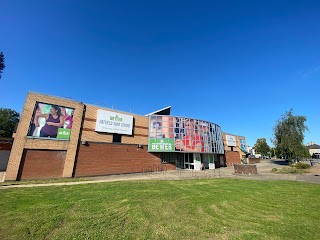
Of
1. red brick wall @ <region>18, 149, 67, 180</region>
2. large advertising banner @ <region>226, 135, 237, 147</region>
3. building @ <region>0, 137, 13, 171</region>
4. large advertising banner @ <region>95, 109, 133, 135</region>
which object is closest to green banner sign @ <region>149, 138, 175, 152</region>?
large advertising banner @ <region>95, 109, 133, 135</region>

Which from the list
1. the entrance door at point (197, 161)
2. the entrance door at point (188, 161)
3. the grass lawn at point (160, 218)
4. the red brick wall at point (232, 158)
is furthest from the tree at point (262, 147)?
the grass lawn at point (160, 218)

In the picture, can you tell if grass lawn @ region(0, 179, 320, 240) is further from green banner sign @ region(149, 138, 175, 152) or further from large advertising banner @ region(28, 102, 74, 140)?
green banner sign @ region(149, 138, 175, 152)

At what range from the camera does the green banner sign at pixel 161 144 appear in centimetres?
2727

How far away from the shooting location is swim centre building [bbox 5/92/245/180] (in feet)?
59.8

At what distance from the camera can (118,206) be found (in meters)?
8.28

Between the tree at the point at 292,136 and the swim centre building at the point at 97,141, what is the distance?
792 inches

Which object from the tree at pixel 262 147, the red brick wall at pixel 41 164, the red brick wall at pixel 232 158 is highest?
the tree at pixel 262 147

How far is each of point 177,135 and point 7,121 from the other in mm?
51684

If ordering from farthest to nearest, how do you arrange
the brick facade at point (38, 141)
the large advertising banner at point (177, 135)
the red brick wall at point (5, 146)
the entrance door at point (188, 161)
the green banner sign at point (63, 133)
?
the entrance door at point (188, 161), the large advertising banner at point (177, 135), the red brick wall at point (5, 146), the green banner sign at point (63, 133), the brick facade at point (38, 141)

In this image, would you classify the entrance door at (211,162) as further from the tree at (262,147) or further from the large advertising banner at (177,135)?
the tree at (262,147)

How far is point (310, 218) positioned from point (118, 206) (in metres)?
Answer: 8.30

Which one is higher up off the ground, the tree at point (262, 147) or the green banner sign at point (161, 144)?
the tree at point (262, 147)

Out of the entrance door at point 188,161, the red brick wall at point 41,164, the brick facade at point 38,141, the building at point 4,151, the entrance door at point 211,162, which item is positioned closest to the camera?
the brick facade at point 38,141

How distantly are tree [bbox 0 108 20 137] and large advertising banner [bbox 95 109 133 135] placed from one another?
40.8 meters
